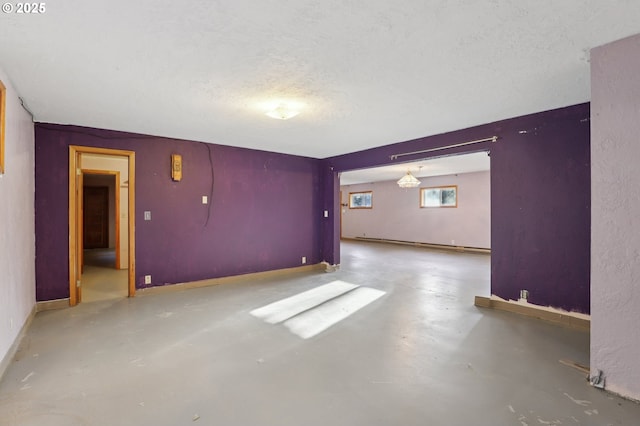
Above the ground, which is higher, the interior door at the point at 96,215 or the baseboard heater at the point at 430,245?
the interior door at the point at 96,215

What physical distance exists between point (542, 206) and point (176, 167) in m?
4.69

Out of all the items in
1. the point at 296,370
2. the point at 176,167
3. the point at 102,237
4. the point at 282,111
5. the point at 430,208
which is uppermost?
the point at 282,111

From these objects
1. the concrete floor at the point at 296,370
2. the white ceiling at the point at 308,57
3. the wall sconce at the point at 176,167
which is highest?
the white ceiling at the point at 308,57

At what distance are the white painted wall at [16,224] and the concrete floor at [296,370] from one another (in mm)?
286

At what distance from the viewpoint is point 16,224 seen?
2.72 metres

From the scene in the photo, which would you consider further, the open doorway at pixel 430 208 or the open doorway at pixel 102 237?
the open doorway at pixel 430 208

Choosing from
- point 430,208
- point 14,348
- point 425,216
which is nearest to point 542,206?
point 14,348

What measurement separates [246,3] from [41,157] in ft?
11.8

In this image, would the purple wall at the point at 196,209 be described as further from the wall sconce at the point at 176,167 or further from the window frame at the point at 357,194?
the window frame at the point at 357,194

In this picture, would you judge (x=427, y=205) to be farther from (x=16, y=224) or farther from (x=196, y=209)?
(x=16, y=224)

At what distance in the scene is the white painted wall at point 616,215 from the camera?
189 cm

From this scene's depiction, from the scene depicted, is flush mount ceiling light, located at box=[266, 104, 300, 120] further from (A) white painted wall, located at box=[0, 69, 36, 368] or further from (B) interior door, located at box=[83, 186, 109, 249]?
(B) interior door, located at box=[83, 186, 109, 249]

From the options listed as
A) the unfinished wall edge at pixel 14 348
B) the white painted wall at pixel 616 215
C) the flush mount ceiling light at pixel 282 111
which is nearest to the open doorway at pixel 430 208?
the white painted wall at pixel 616 215

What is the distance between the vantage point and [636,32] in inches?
73.9
